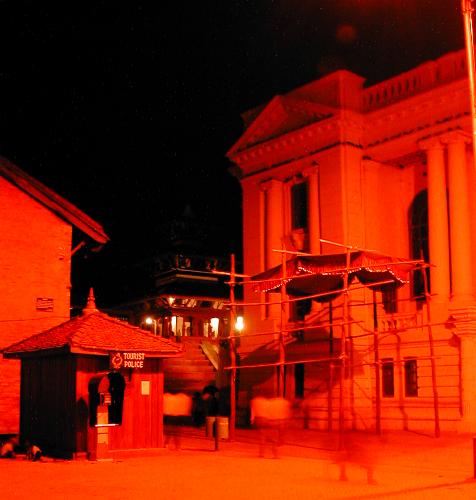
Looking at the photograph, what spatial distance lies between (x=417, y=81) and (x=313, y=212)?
648cm

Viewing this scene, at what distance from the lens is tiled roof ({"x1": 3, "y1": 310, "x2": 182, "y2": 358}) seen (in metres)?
19.8

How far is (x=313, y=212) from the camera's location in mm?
33812

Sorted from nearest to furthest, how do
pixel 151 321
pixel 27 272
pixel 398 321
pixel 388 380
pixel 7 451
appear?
1. pixel 7 451
2. pixel 27 272
3. pixel 398 321
4. pixel 388 380
5. pixel 151 321

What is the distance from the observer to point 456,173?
29.8 metres

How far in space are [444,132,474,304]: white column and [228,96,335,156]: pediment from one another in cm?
530

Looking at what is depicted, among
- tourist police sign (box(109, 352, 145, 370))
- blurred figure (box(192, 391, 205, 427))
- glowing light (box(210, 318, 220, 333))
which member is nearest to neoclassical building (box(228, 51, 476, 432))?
blurred figure (box(192, 391, 205, 427))

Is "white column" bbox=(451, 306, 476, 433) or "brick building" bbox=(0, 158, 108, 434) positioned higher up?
"brick building" bbox=(0, 158, 108, 434)

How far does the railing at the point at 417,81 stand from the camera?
30.0 metres

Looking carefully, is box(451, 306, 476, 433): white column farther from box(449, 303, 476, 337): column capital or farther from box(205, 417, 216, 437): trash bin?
Result: box(205, 417, 216, 437): trash bin

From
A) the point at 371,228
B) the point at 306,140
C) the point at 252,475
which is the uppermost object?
the point at 306,140

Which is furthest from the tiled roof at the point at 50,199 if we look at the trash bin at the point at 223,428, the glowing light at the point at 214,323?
the glowing light at the point at 214,323

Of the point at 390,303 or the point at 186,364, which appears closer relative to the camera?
the point at 390,303

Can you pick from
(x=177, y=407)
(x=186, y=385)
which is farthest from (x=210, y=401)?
(x=186, y=385)

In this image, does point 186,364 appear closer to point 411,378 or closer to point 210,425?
point 411,378
